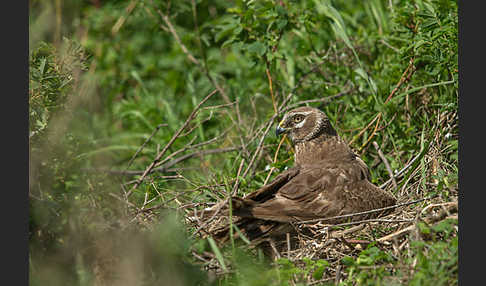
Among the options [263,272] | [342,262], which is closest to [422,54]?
[342,262]

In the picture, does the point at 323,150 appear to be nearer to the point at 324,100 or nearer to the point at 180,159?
the point at 324,100

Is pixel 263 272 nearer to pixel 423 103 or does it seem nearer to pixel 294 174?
pixel 294 174

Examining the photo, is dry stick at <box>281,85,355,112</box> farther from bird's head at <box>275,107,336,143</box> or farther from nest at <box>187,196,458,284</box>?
nest at <box>187,196,458,284</box>

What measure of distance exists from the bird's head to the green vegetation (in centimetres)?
30

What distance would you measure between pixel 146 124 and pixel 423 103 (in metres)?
3.17

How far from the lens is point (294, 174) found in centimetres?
466

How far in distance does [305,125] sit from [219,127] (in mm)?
1540

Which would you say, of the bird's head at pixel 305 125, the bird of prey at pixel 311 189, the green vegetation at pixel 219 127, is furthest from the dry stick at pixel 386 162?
the bird's head at pixel 305 125

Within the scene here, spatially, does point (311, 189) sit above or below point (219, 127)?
above

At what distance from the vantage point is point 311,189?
14.6 ft

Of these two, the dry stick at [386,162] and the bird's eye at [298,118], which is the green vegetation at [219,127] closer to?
the dry stick at [386,162]

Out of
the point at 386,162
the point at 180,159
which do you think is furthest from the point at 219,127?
the point at 386,162

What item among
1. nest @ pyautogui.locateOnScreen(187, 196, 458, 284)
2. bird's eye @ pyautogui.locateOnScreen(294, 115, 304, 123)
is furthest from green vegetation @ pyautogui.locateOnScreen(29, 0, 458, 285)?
bird's eye @ pyautogui.locateOnScreen(294, 115, 304, 123)

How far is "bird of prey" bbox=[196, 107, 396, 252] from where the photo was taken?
4176 millimetres
